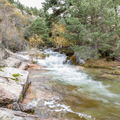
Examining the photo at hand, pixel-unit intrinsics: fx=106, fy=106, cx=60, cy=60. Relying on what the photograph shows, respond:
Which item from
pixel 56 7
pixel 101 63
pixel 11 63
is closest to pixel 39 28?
pixel 56 7

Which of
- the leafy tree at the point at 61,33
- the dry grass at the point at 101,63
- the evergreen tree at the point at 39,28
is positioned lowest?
the dry grass at the point at 101,63

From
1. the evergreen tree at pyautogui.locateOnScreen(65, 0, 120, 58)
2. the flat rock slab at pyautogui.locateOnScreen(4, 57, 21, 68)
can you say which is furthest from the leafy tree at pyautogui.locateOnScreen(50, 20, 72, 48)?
the flat rock slab at pyautogui.locateOnScreen(4, 57, 21, 68)

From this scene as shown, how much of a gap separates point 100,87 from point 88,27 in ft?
28.8

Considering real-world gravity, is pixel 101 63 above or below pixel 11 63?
below

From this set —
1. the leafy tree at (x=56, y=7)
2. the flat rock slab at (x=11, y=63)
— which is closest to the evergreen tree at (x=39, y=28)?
the leafy tree at (x=56, y=7)

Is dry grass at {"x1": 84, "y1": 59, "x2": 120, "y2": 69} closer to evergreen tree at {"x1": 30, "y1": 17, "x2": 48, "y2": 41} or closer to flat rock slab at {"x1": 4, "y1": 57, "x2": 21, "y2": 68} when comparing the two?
flat rock slab at {"x1": 4, "y1": 57, "x2": 21, "y2": 68}

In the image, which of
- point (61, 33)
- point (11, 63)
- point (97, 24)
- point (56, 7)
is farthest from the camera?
point (56, 7)

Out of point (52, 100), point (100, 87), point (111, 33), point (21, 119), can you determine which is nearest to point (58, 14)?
point (111, 33)

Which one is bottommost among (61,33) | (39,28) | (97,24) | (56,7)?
(61,33)

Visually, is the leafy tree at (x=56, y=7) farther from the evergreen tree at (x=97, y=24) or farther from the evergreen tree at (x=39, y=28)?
the evergreen tree at (x=39, y=28)

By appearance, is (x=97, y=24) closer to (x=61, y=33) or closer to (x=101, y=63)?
(x=61, y=33)

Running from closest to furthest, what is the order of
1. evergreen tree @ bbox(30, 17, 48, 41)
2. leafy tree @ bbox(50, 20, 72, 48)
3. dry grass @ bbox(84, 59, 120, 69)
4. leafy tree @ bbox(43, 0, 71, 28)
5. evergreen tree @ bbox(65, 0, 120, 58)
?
1. evergreen tree @ bbox(65, 0, 120, 58)
2. dry grass @ bbox(84, 59, 120, 69)
3. leafy tree @ bbox(50, 20, 72, 48)
4. leafy tree @ bbox(43, 0, 71, 28)
5. evergreen tree @ bbox(30, 17, 48, 41)

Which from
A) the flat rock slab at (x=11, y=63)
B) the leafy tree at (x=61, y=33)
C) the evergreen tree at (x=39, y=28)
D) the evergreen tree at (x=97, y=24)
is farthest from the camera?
the evergreen tree at (x=39, y=28)

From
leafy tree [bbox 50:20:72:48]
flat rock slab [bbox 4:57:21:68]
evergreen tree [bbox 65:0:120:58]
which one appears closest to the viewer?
flat rock slab [bbox 4:57:21:68]
